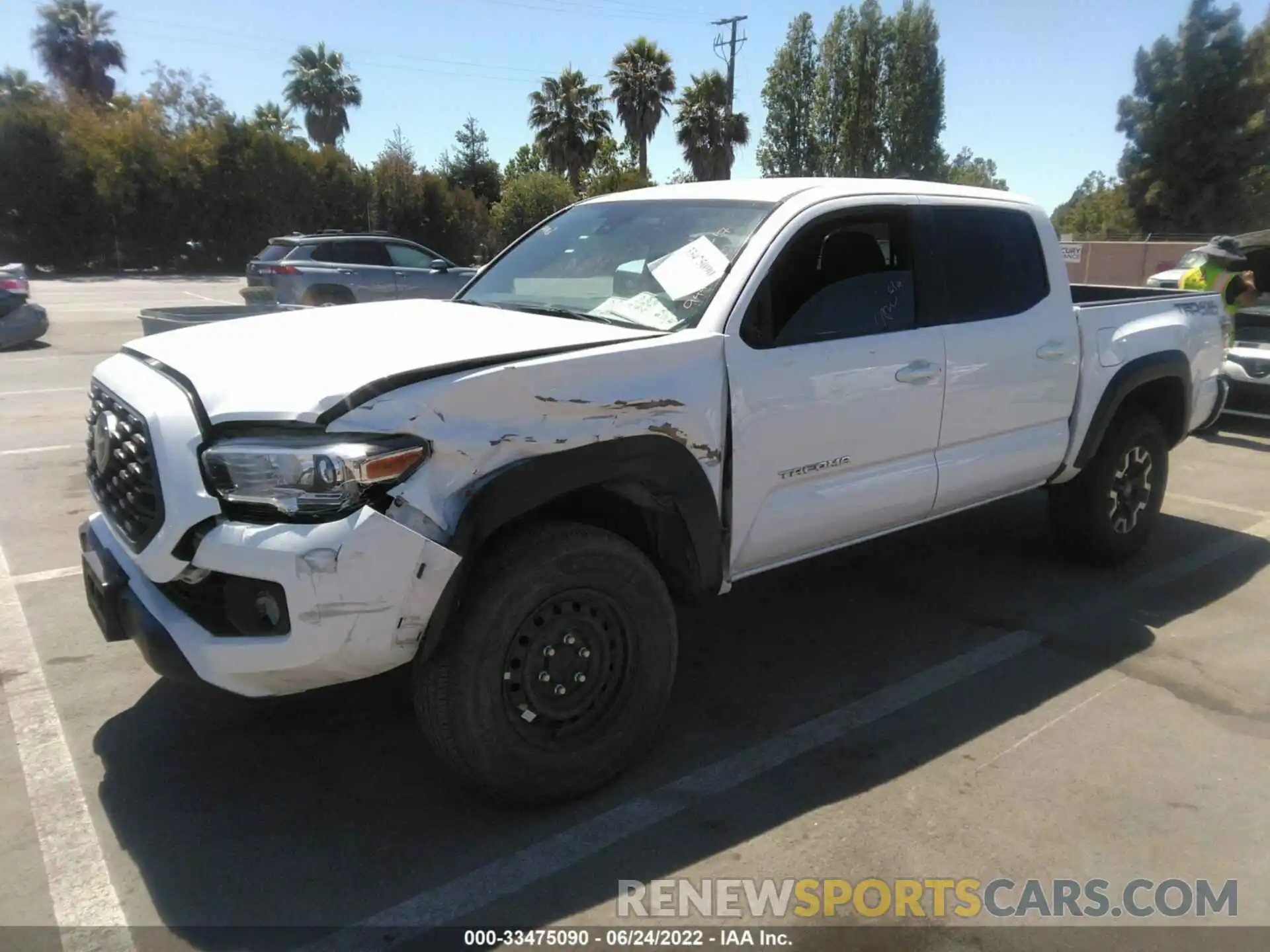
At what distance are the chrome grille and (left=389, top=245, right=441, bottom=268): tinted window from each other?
1256 cm

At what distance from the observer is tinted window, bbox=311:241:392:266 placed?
1498 centimetres

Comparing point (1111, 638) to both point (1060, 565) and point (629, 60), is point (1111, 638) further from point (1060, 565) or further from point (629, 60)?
point (629, 60)

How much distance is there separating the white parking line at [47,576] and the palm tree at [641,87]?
40.5 m

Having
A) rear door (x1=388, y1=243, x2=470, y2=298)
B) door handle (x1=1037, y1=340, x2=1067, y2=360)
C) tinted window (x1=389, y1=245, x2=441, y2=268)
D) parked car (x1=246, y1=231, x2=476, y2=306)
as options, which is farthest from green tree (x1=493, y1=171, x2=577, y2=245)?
door handle (x1=1037, y1=340, x2=1067, y2=360)

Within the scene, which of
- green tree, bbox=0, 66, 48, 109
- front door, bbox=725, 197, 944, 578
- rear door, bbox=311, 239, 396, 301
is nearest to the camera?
front door, bbox=725, 197, 944, 578

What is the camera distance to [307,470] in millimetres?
2588

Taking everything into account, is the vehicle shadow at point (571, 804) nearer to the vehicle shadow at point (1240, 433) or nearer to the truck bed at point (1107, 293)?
the truck bed at point (1107, 293)

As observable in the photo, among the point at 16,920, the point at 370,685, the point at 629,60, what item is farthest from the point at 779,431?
the point at 629,60

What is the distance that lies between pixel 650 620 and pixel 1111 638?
247 cm

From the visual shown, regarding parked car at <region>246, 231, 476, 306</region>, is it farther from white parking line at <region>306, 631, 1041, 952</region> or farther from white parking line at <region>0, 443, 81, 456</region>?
white parking line at <region>306, 631, 1041, 952</region>

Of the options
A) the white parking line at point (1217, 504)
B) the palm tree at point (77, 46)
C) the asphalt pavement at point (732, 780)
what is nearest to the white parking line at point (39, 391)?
the asphalt pavement at point (732, 780)

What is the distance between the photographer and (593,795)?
3.18m

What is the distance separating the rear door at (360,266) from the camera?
48.2 feet

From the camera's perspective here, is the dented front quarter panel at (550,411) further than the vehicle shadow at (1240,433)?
No
